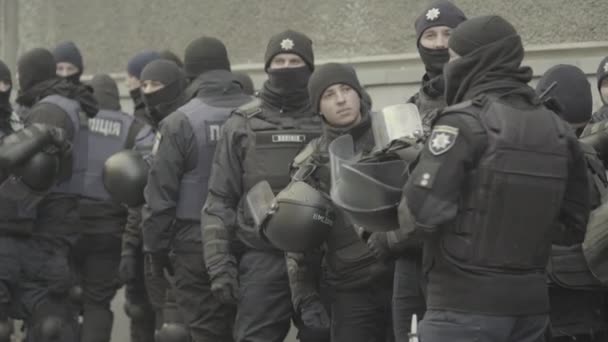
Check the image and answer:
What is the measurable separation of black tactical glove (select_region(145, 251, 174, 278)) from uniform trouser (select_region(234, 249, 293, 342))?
3.00ft

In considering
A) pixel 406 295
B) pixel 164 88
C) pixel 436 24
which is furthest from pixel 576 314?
pixel 164 88

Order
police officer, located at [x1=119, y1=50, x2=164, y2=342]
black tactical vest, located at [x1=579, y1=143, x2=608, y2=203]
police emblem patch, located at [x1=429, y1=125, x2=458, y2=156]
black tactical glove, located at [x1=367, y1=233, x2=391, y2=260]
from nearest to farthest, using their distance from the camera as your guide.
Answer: police emblem patch, located at [x1=429, y1=125, x2=458, y2=156]
black tactical glove, located at [x1=367, y1=233, x2=391, y2=260]
black tactical vest, located at [x1=579, y1=143, x2=608, y2=203]
police officer, located at [x1=119, y1=50, x2=164, y2=342]

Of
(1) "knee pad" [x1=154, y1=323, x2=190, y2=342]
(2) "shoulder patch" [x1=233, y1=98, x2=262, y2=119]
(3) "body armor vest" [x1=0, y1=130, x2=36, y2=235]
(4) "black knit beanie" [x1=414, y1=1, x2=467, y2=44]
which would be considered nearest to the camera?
(4) "black knit beanie" [x1=414, y1=1, x2=467, y2=44]

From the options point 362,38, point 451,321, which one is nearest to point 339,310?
point 451,321

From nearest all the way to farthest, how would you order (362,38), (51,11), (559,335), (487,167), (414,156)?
(487,167) → (414,156) → (559,335) → (362,38) → (51,11)

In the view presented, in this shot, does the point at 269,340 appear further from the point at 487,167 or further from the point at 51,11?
the point at 51,11

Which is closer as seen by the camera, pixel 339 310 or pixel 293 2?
pixel 339 310

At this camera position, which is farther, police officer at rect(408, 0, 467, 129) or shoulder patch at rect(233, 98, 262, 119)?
shoulder patch at rect(233, 98, 262, 119)

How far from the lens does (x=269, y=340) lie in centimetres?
729

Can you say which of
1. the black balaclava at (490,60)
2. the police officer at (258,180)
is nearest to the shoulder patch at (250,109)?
the police officer at (258,180)

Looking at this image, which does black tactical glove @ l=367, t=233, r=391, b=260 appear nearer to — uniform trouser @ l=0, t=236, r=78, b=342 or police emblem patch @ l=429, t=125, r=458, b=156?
police emblem patch @ l=429, t=125, r=458, b=156

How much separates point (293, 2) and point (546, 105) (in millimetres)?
4945

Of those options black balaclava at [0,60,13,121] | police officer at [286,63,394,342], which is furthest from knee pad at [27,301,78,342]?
police officer at [286,63,394,342]

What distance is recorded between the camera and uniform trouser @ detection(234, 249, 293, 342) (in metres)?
7.28
